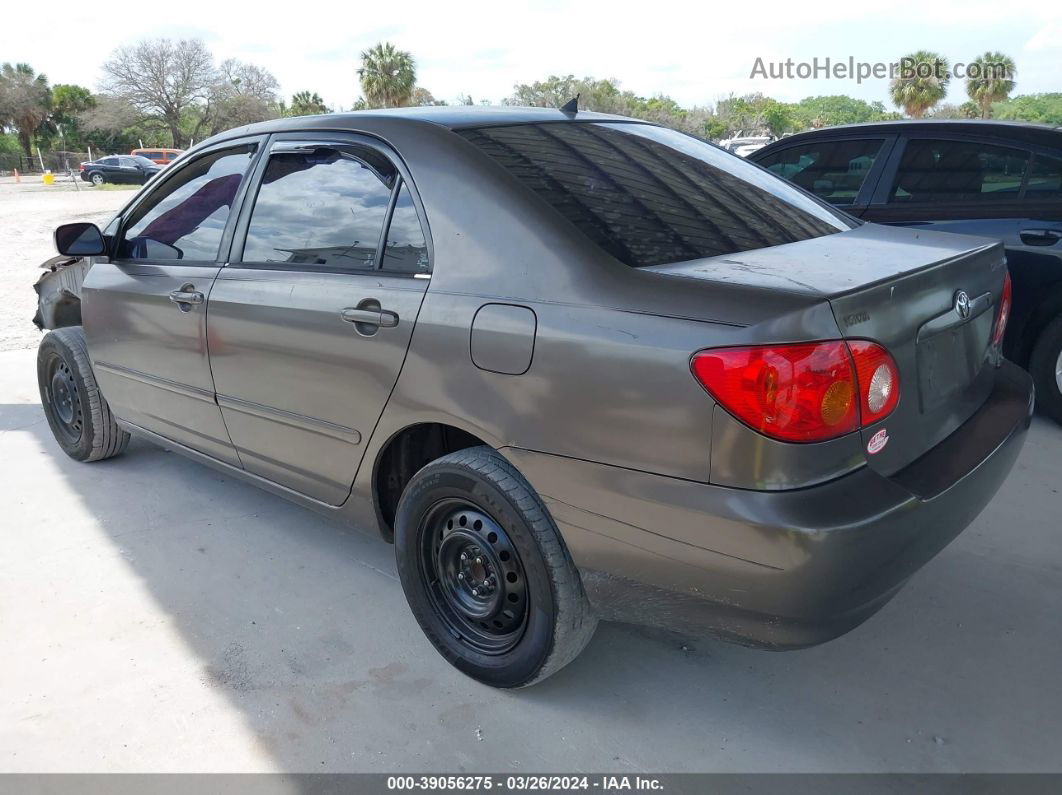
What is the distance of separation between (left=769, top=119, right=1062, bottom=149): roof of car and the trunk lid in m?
2.45

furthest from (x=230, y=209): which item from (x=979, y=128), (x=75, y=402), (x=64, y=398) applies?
(x=979, y=128)

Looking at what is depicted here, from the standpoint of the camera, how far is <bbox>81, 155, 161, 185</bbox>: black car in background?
34500 millimetres

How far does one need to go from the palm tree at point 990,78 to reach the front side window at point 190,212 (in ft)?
145

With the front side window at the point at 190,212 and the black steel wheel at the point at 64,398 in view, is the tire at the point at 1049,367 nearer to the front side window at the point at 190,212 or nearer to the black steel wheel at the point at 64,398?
the front side window at the point at 190,212

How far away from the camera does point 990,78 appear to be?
40188mm

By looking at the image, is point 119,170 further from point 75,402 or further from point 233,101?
point 75,402

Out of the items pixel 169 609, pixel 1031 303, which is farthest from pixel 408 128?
pixel 1031 303


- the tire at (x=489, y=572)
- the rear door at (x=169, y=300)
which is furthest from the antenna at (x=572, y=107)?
the tire at (x=489, y=572)

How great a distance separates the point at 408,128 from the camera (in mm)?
2562

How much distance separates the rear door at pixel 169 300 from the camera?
318 cm

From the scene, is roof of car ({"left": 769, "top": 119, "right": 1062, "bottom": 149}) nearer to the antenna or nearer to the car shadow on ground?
the car shadow on ground

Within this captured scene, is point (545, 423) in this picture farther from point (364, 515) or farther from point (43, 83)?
point (43, 83)

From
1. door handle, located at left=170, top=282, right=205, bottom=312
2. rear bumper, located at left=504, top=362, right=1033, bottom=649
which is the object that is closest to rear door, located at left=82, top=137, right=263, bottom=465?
door handle, located at left=170, top=282, right=205, bottom=312

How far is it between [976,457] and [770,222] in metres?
0.90
